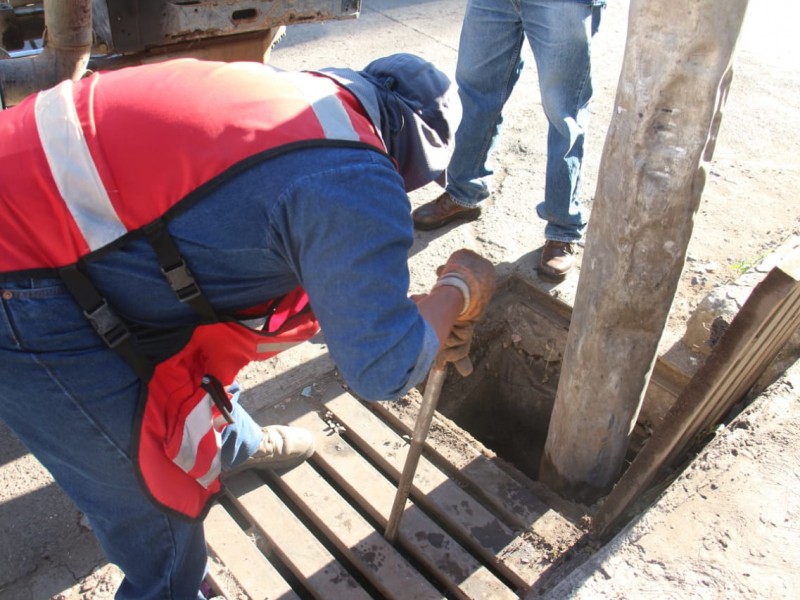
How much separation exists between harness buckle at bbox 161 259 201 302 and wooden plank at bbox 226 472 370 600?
3.55 ft

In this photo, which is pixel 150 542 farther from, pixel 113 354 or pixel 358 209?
pixel 358 209

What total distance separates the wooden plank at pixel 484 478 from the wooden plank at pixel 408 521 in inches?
7.3

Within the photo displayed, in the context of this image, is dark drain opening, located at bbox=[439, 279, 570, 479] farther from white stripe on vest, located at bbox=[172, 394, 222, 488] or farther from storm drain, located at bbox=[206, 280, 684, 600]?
white stripe on vest, located at bbox=[172, 394, 222, 488]

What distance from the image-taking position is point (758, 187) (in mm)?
3893

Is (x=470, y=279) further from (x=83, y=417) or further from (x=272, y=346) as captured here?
(x=83, y=417)

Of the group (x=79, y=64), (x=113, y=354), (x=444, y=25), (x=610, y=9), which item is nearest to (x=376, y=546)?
(x=113, y=354)

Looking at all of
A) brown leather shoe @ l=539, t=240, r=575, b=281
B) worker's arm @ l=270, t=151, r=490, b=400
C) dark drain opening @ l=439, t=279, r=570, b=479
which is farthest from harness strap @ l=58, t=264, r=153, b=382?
brown leather shoe @ l=539, t=240, r=575, b=281

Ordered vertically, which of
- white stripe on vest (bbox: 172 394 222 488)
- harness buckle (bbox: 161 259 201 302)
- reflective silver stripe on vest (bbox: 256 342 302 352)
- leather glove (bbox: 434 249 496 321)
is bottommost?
white stripe on vest (bbox: 172 394 222 488)

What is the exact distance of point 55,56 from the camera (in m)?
2.21

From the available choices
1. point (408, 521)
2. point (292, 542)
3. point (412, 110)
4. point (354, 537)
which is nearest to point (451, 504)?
point (408, 521)

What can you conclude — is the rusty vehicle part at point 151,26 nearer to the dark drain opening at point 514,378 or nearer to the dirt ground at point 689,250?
the dirt ground at point 689,250

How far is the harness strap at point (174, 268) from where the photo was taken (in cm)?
137

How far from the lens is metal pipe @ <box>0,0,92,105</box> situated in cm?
213

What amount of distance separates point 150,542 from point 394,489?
89cm
